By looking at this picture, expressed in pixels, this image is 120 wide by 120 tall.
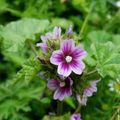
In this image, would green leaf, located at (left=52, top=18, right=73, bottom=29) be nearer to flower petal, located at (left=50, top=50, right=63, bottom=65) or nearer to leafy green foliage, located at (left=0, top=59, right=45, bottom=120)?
leafy green foliage, located at (left=0, top=59, right=45, bottom=120)

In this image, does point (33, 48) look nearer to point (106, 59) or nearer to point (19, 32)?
point (19, 32)

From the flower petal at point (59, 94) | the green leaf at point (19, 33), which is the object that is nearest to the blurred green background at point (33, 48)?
the green leaf at point (19, 33)

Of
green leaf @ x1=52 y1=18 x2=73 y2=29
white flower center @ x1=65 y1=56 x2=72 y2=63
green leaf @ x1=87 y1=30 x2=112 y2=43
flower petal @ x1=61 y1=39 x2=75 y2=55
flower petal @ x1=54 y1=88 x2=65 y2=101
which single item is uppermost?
green leaf @ x1=52 y1=18 x2=73 y2=29

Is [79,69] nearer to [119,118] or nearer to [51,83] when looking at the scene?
[51,83]

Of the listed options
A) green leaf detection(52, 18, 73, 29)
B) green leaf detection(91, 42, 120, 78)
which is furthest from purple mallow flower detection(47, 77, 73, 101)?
green leaf detection(52, 18, 73, 29)

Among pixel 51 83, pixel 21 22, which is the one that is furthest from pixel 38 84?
pixel 51 83

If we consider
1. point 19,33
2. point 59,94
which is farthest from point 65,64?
point 19,33

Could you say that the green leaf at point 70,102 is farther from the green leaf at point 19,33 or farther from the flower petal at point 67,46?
the flower petal at point 67,46
